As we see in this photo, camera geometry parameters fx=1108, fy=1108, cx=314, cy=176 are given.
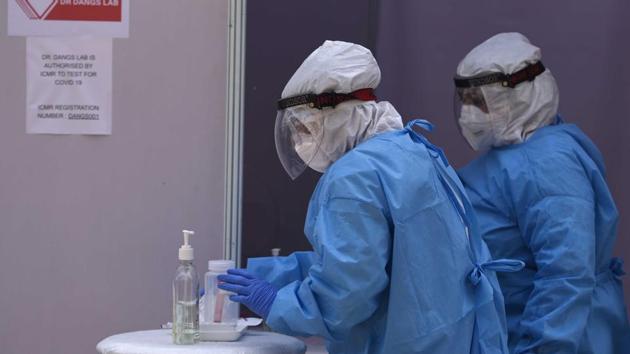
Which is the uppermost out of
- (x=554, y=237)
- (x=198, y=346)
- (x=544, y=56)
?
(x=544, y=56)

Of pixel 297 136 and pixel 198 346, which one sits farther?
pixel 297 136

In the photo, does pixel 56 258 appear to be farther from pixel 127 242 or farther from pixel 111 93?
pixel 111 93

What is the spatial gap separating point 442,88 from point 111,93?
51.7 inches

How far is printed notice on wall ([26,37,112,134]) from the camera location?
3924 millimetres

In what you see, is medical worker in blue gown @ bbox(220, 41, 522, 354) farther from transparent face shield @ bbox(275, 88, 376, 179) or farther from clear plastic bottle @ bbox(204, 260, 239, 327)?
clear plastic bottle @ bbox(204, 260, 239, 327)

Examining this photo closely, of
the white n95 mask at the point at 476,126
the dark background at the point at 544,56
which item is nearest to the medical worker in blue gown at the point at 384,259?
the white n95 mask at the point at 476,126

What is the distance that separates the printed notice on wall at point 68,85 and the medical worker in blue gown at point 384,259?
124cm

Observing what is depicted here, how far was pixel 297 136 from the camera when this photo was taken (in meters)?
3.02

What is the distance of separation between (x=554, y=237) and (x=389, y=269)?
30.0 inches

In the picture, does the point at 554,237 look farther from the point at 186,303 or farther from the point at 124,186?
the point at 124,186

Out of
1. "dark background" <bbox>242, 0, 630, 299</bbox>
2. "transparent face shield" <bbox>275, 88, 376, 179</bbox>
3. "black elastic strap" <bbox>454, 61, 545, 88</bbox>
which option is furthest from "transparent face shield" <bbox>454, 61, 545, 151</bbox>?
"transparent face shield" <bbox>275, 88, 376, 179</bbox>

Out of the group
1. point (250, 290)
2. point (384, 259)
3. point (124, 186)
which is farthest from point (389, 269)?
point (124, 186)

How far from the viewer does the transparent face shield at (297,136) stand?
2.94 metres

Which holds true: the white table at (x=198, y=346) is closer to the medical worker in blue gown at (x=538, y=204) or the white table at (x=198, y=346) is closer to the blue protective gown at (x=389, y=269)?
the blue protective gown at (x=389, y=269)
